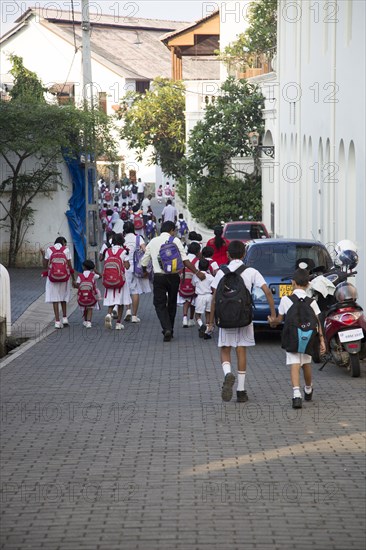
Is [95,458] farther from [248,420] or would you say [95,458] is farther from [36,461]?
[248,420]

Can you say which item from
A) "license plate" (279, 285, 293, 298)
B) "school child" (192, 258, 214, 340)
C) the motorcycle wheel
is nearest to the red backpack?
"school child" (192, 258, 214, 340)

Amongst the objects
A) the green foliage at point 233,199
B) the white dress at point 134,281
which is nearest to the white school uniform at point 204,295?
the white dress at point 134,281

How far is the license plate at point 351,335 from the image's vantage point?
45.9 ft

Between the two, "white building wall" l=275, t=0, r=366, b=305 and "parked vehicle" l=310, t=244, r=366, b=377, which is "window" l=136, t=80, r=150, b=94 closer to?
"white building wall" l=275, t=0, r=366, b=305

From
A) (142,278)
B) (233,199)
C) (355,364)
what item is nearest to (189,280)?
(142,278)

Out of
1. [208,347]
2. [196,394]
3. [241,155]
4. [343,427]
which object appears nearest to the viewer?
[343,427]

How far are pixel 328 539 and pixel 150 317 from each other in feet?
47.0

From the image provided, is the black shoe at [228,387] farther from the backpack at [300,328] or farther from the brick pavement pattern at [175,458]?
the backpack at [300,328]

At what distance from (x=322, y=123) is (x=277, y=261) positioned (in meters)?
7.88

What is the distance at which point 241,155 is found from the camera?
139ft

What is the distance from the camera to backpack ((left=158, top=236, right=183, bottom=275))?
1788cm

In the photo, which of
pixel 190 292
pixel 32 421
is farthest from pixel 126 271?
pixel 32 421

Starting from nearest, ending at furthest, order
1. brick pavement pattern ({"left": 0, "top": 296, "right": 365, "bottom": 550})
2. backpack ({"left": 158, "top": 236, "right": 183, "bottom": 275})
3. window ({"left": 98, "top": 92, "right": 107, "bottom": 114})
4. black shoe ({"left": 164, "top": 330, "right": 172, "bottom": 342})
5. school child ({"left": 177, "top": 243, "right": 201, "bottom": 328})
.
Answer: brick pavement pattern ({"left": 0, "top": 296, "right": 365, "bottom": 550}) < backpack ({"left": 158, "top": 236, "right": 183, "bottom": 275}) < black shoe ({"left": 164, "top": 330, "right": 172, "bottom": 342}) < school child ({"left": 177, "top": 243, "right": 201, "bottom": 328}) < window ({"left": 98, "top": 92, "right": 107, "bottom": 114})

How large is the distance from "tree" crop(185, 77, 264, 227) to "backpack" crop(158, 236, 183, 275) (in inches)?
923
